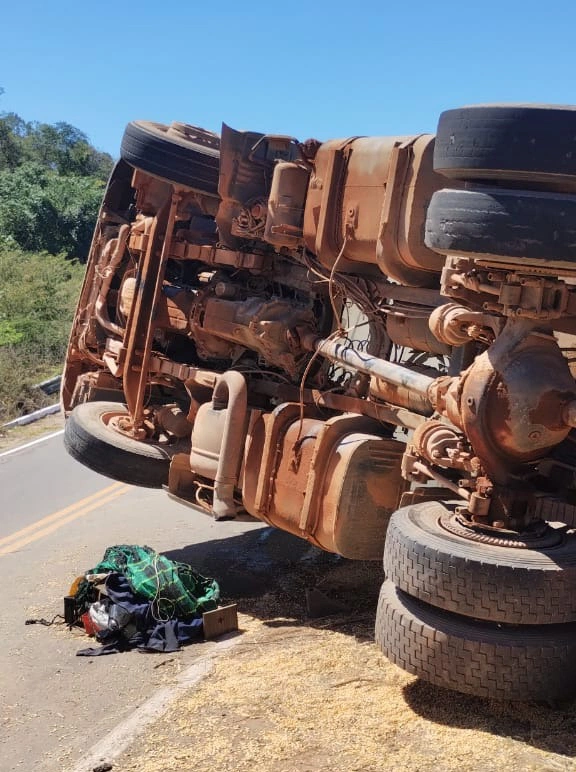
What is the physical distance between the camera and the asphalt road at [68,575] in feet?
15.7

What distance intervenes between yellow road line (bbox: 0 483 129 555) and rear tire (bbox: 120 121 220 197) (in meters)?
3.56

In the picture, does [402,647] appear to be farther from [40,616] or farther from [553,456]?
[40,616]

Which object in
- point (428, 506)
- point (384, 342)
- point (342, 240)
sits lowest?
point (428, 506)

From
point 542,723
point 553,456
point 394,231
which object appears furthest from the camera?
point 394,231

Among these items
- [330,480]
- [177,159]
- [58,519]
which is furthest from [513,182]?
[58,519]

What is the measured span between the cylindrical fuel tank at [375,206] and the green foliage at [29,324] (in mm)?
10311

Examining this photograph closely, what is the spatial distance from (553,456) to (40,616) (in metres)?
3.82

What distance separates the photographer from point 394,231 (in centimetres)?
520

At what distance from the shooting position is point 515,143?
3.61 m

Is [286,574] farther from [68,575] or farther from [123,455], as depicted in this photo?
[68,575]

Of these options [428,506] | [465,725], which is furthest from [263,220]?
[465,725]

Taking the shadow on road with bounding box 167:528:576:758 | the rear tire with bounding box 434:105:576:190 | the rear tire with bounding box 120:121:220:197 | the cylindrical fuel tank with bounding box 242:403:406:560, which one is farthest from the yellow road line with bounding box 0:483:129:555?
the rear tire with bounding box 434:105:576:190

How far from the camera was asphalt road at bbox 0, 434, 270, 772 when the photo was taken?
4.79 meters

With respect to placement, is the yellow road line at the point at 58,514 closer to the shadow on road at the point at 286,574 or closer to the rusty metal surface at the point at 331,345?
the rusty metal surface at the point at 331,345
